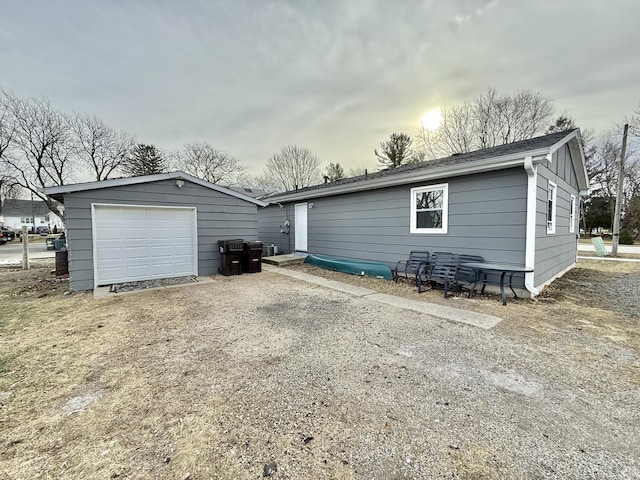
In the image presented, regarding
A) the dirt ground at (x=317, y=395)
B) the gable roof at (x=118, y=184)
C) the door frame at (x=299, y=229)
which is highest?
the gable roof at (x=118, y=184)

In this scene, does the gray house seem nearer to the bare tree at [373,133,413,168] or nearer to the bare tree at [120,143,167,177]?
the bare tree at [373,133,413,168]

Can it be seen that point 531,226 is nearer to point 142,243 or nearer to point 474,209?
point 474,209

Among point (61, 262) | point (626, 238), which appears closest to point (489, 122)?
point (626, 238)

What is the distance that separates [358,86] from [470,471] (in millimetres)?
11343

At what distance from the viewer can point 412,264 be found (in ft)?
22.6

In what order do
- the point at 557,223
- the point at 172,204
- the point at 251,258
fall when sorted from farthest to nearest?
1. the point at 251,258
2. the point at 172,204
3. the point at 557,223

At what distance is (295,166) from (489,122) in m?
16.0

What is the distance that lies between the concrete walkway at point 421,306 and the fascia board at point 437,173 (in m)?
2.88

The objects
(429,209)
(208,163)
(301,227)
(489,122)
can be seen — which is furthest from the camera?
(208,163)

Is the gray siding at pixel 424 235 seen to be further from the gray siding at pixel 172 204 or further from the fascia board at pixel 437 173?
the gray siding at pixel 172 204

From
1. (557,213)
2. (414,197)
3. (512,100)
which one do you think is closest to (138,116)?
(414,197)

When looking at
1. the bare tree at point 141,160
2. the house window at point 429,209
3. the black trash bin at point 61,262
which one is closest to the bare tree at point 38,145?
the bare tree at point 141,160

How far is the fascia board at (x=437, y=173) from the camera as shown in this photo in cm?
500

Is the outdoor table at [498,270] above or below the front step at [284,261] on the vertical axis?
above
